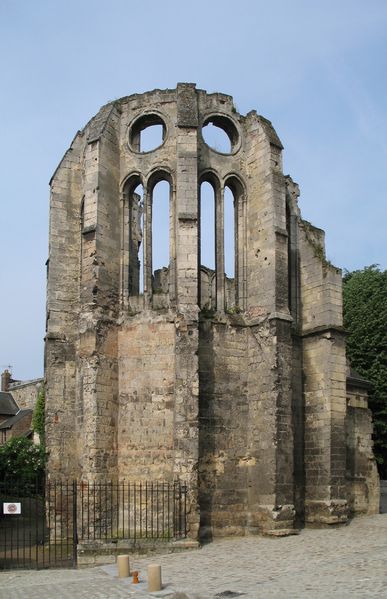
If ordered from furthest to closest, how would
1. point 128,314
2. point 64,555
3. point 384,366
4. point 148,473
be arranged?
point 384,366 < point 128,314 < point 148,473 < point 64,555

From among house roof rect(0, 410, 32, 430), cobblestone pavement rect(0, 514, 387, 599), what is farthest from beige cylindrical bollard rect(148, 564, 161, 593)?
house roof rect(0, 410, 32, 430)

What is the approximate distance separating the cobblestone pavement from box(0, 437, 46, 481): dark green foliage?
30.6 feet

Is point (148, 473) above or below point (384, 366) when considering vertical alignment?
below

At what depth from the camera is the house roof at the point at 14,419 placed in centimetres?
4491

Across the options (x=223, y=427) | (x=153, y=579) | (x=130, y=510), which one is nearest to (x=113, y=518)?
(x=130, y=510)

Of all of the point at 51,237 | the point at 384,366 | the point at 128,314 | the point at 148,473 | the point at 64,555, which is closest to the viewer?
the point at 64,555

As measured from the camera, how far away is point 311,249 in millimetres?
19500

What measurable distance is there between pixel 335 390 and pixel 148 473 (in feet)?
17.6

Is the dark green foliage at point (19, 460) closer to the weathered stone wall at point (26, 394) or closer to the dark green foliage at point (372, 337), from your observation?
the dark green foliage at point (372, 337)

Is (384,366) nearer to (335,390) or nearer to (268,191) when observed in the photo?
(335,390)

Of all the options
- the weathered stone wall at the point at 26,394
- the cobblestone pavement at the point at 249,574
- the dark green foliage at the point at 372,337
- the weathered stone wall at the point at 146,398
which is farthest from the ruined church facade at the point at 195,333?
the weathered stone wall at the point at 26,394

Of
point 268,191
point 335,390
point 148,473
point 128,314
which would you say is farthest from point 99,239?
point 335,390

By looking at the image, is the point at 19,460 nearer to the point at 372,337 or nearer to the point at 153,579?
the point at 153,579

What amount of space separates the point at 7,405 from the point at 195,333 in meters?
35.3
